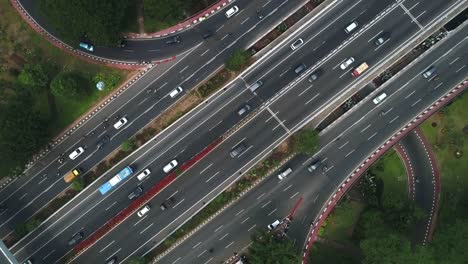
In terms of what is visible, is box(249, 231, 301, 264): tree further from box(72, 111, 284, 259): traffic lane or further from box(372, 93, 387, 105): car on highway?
box(372, 93, 387, 105): car on highway

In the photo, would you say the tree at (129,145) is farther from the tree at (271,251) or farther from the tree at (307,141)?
the tree at (307,141)

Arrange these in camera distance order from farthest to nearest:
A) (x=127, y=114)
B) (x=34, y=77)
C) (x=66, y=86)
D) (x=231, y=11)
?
1. (x=127, y=114)
2. (x=231, y=11)
3. (x=34, y=77)
4. (x=66, y=86)

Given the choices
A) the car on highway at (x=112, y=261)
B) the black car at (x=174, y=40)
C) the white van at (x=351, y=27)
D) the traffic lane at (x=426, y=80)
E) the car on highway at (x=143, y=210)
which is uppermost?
the black car at (x=174, y=40)

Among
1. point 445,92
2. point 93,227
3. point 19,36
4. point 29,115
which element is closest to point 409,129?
point 445,92

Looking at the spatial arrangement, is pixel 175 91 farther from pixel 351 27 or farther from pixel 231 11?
pixel 351 27

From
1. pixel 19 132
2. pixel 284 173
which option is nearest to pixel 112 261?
pixel 19 132

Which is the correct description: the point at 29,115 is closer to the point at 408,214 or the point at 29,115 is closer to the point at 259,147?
the point at 259,147

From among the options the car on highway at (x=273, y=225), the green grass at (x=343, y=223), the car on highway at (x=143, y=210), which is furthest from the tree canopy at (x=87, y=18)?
the green grass at (x=343, y=223)

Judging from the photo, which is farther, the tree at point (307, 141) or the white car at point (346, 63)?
the white car at point (346, 63)
